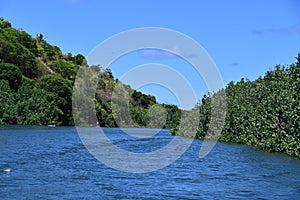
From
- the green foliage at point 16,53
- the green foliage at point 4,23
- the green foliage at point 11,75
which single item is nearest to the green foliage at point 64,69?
the green foliage at point 16,53

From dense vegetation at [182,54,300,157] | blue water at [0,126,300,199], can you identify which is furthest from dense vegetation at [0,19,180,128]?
blue water at [0,126,300,199]

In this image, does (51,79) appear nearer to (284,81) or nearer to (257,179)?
(284,81)

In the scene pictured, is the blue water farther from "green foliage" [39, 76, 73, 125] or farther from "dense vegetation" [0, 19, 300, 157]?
"green foliage" [39, 76, 73, 125]

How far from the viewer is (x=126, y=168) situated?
25.8 meters

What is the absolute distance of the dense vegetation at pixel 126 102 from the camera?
35.4m

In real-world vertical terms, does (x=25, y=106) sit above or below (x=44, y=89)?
below

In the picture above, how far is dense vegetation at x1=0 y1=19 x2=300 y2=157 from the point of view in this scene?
116 feet

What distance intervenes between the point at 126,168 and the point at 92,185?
20.0ft

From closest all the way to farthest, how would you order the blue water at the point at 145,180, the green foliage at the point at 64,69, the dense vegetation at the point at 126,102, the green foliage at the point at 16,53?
the blue water at the point at 145,180 → the dense vegetation at the point at 126,102 → the green foliage at the point at 16,53 → the green foliage at the point at 64,69

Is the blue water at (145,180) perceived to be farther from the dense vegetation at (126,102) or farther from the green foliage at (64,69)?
the green foliage at (64,69)

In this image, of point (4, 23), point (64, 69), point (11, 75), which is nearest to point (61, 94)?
point (11, 75)

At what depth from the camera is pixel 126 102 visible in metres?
120

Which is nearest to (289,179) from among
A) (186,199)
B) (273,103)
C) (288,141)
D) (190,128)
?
(186,199)

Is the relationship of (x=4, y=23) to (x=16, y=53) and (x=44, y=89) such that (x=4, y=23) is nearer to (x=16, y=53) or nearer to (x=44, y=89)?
(x=16, y=53)
